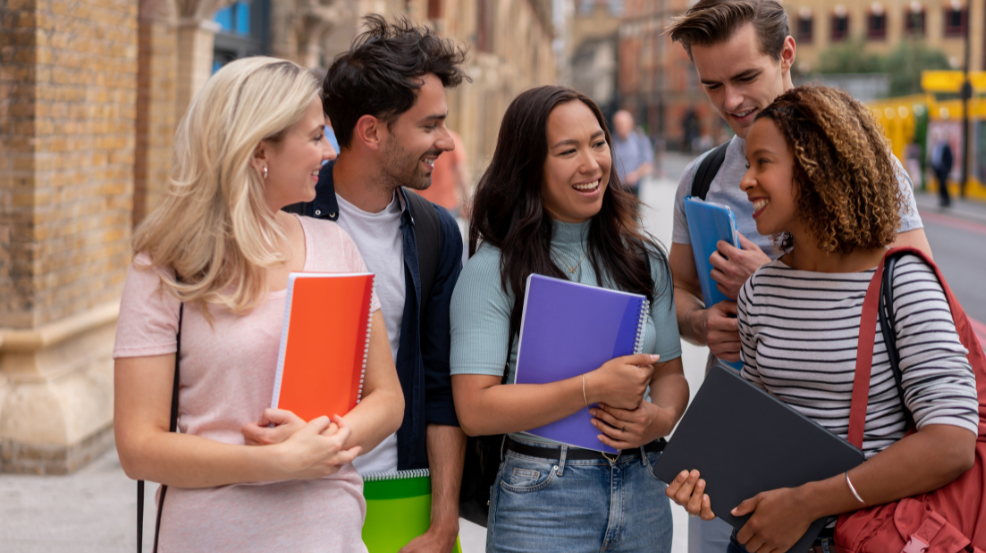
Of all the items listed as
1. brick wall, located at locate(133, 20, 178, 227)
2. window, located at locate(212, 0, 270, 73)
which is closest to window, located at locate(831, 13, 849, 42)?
window, located at locate(212, 0, 270, 73)

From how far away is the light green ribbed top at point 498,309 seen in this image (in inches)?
84.3

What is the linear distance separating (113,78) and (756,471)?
4.58m

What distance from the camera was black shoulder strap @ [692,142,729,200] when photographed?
2.79 meters

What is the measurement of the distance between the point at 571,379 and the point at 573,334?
107 mm

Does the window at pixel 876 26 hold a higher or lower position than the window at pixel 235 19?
higher

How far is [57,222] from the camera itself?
185 inches

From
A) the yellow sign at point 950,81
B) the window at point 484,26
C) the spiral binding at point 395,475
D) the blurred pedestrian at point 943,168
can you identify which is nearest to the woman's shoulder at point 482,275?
the spiral binding at point 395,475

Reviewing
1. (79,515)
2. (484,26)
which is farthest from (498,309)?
(484,26)

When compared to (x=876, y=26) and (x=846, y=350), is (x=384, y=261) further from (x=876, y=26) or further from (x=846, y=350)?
(x=876, y=26)

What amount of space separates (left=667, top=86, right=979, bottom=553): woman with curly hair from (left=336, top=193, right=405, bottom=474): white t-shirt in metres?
0.76

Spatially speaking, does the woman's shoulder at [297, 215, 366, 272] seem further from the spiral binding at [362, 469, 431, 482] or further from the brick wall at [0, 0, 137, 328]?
the brick wall at [0, 0, 137, 328]

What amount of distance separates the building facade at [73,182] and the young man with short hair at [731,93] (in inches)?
133

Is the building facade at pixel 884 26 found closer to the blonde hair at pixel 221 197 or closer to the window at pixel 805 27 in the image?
the window at pixel 805 27

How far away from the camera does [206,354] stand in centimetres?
167
